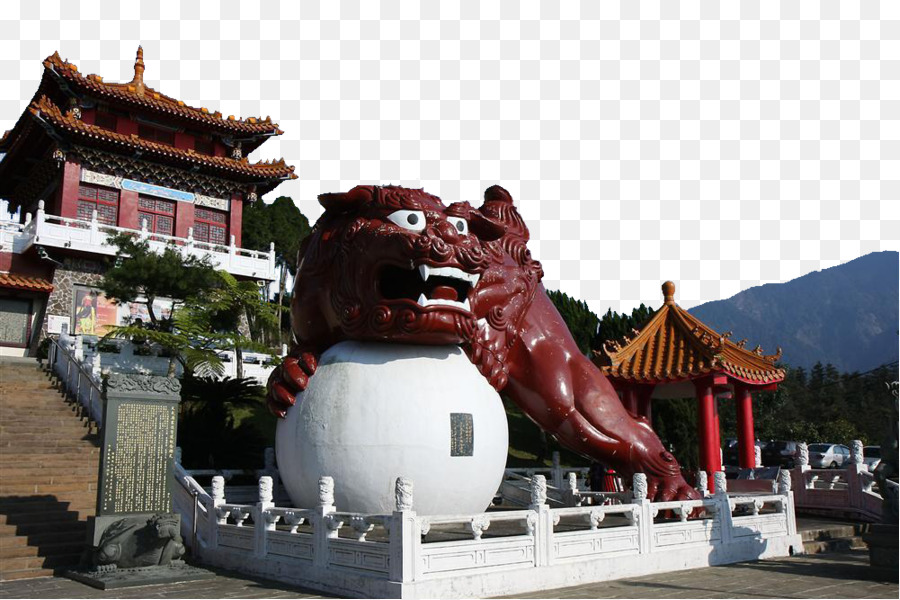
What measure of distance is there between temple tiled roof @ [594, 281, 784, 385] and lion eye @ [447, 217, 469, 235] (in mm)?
5583

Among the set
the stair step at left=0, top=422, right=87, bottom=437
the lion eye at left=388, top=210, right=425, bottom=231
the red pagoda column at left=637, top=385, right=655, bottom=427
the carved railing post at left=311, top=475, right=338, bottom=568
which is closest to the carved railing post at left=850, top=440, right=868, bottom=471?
the red pagoda column at left=637, top=385, right=655, bottom=427

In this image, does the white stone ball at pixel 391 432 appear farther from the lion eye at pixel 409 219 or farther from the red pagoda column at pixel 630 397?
the red pagoda column at pixel 630 397

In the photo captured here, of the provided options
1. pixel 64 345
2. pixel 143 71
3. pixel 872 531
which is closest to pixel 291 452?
pixel 872 531

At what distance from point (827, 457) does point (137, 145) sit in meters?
23.8

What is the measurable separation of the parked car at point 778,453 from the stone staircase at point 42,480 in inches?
795

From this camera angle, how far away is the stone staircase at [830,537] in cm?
1145

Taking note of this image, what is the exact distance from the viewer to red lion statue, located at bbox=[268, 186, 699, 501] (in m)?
9.06

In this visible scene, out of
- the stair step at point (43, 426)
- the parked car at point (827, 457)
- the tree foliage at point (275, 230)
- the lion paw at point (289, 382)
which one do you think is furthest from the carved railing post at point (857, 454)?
the tree foliage at point (275, 230)

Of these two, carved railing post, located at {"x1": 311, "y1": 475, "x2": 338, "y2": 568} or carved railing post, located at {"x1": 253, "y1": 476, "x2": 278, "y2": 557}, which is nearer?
carved railing post, located at {"x1": 311, "y1": 475, "x2": 338, "y2": 568}

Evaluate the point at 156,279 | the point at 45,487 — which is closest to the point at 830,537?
the point at 45,487

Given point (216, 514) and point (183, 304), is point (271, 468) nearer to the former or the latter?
point (216, 514)

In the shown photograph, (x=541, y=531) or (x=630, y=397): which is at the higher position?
(x=630, y=397)

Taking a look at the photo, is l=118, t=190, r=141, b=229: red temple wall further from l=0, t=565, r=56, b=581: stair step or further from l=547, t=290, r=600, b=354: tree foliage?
l=0, t=565, r=56, b=581: stair step

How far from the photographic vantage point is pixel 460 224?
9500mm
